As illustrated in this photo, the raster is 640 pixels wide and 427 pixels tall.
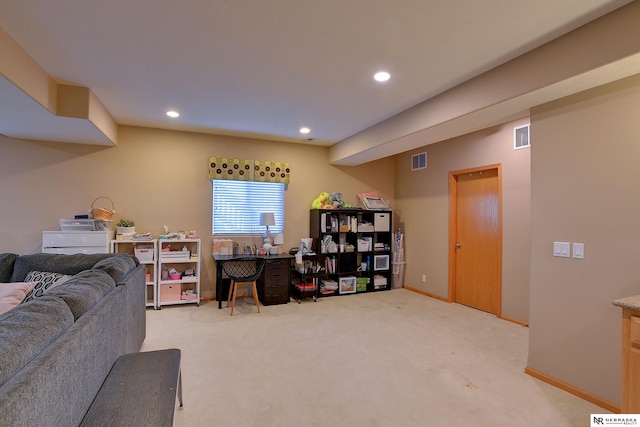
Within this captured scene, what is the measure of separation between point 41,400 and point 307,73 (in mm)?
2730

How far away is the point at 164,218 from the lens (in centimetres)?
474

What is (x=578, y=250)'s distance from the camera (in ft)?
7.96

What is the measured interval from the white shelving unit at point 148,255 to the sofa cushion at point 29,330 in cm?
306

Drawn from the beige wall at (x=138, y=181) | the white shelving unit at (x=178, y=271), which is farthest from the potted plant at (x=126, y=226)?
the white shelving unit at (x=178, y=271)

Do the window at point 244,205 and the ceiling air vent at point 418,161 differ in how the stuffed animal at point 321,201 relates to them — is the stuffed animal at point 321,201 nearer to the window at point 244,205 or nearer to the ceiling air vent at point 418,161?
the window at point 244,205

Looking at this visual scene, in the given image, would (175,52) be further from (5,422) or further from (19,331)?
(5,422)

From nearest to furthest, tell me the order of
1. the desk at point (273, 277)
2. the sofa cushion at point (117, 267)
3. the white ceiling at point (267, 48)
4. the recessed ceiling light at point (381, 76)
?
the white ceiling at point (267, 48), the sofa cushion at point (117, 267), the recessed ceiling light at point (381, 76), the desk at point (273, 277)

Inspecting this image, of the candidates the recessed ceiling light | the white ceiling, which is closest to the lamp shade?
the white ceiling

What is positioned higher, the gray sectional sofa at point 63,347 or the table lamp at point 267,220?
the table lamp at point 267,220

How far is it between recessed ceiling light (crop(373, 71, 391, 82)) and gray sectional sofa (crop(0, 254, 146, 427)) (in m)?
2.67

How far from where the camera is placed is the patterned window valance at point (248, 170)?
16.0ft

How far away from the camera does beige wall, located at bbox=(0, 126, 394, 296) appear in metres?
4.14

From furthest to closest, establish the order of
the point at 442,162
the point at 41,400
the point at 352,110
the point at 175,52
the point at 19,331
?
the point at 442,162, the point at 352,110, the point at 175,52, the point at 19,331, the point at 41,400

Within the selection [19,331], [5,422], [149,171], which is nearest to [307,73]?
[19,331]
